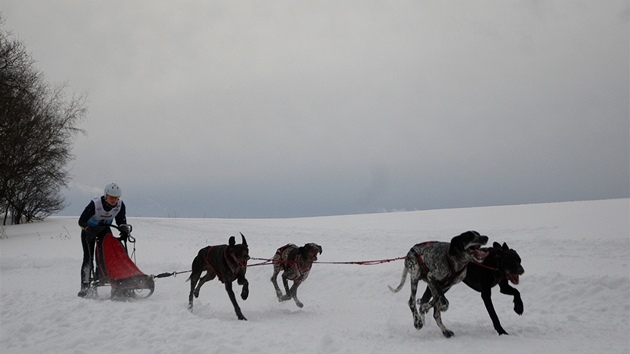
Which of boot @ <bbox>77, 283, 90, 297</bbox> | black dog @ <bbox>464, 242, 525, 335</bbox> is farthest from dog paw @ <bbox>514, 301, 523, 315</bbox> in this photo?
boot @ <bbox>77, 283, 90, 297</bbox>

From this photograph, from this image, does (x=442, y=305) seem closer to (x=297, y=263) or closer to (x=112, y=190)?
(x=297, y=263)

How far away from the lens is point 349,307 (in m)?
8.59

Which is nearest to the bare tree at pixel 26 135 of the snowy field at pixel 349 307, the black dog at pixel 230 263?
the snowy field at pixel 349 307

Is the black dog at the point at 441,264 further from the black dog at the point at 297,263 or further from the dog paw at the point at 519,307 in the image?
the black dog at the point at 297,263

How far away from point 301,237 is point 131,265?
8.31 meters

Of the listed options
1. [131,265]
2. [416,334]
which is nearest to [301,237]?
[131,265]

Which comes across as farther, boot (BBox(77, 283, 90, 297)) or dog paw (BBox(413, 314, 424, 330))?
boot (BBox(77, 283, 90, 297))

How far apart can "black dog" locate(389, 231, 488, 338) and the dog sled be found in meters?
5.27

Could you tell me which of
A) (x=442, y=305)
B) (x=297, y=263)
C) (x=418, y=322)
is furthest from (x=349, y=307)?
(x=442, y=305)

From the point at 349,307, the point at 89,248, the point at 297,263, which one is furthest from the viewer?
the point at 89,248

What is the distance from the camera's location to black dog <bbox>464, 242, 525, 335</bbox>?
5910 millimetres

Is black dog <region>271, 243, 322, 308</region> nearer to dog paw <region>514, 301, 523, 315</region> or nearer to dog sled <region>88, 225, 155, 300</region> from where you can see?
Result: dog sled <region>88, 225, 155, 300</region>

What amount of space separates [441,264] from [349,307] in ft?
9.71

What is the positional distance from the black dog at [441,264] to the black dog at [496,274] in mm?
218
